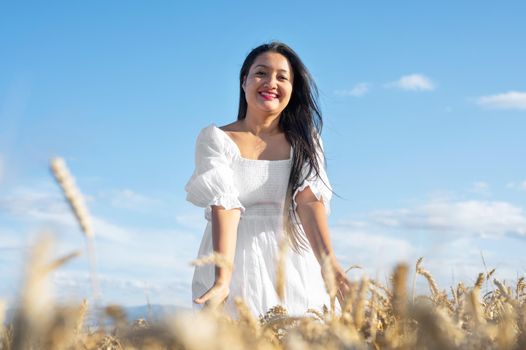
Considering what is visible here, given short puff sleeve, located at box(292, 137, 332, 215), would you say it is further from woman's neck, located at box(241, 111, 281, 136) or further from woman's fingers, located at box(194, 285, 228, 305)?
woman's fingers, located at box(194, 285, 228, 305)

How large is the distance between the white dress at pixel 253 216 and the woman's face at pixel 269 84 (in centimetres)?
35

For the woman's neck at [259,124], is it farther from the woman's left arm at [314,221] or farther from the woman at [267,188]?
the woman's left arm at [314,221]

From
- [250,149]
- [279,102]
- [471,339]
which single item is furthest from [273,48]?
[471,339]


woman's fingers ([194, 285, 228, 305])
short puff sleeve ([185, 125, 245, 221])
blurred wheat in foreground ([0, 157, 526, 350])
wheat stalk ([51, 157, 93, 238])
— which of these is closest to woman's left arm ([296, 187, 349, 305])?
short puff sleeve ([185, 125, 245, 221])

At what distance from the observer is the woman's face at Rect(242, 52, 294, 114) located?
4.54 metres

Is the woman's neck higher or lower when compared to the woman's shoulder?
higher

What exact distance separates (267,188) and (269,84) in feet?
2.39

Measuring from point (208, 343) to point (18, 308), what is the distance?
0.22m

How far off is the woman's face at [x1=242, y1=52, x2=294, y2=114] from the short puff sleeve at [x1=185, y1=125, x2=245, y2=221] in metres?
0.39

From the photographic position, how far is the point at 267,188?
4.36 meters

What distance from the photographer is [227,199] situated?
3.85 m

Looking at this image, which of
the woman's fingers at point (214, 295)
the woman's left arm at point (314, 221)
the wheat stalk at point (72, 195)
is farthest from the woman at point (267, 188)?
the wheat stalk at point (72, 195)

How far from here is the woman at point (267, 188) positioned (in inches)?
156

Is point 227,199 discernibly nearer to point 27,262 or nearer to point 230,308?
point 230,308
